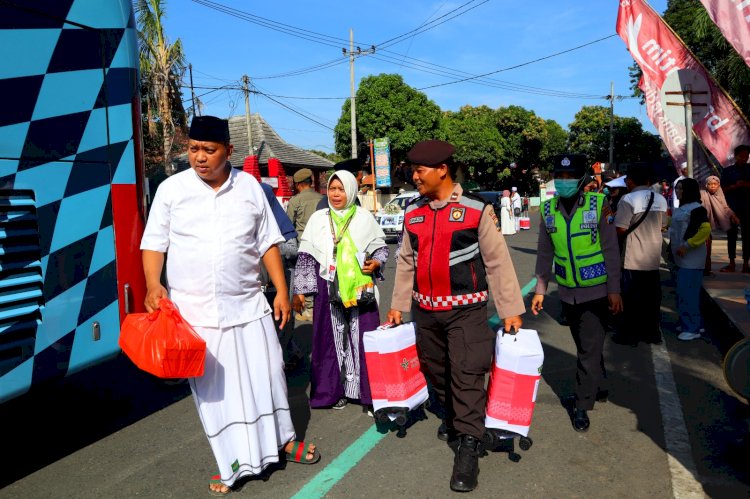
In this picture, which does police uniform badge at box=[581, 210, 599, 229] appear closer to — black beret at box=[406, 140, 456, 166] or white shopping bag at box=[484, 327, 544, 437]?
white shopping bag at box=[484, 327, 544, 437]

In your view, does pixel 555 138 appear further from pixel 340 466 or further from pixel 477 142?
pixel 340 466

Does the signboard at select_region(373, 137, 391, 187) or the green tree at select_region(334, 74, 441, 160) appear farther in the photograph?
the green tree at select_region(334, 74, 441, 160)

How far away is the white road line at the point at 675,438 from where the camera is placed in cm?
317

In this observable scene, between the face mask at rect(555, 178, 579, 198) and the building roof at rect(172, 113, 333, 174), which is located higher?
the building roof at rect(172, 113, 333, 174)

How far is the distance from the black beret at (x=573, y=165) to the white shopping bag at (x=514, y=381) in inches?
49.6

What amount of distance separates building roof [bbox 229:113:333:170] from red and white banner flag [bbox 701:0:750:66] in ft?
91.8

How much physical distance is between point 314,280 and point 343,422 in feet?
3.47

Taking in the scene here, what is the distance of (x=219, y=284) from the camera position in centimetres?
311

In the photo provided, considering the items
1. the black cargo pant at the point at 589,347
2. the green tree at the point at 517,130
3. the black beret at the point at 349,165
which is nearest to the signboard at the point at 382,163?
the green tree at the point at 517,130

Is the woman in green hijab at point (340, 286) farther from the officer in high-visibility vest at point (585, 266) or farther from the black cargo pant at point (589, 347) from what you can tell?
the black cargo pant at point (589, 347)

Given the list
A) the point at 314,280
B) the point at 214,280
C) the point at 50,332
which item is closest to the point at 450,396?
the point at 314,280

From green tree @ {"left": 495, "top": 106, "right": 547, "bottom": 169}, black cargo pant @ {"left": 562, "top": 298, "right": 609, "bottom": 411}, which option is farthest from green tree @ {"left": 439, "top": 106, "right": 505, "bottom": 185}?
black cargo pant @ {"left": 562, "top": 298, "right": 609, "bottom": 411}

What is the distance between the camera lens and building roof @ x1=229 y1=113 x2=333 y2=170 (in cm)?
3218

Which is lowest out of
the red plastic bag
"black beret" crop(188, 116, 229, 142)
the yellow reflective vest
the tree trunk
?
the red plastic bag
